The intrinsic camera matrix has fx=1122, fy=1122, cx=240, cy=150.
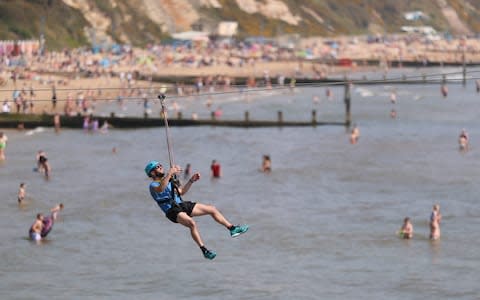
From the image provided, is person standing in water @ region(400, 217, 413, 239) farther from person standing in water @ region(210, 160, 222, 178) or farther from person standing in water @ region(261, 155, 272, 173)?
person standing in water @ region(261, 155, 272, 173)

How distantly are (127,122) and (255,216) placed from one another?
98.9 ft

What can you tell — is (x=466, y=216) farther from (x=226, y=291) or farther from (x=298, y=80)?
(x=298, y=80)

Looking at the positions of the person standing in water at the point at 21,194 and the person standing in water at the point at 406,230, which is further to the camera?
the person standing in water at the point at 21,194

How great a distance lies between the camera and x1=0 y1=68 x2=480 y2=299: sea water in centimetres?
3419

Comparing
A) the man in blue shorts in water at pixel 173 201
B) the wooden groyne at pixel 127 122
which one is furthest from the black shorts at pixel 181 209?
the wooden groyne at pixel 127 122

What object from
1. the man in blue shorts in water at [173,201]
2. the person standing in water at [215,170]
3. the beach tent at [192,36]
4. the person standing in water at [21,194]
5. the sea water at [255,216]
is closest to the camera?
the man in blue shorts in water at [173,201]

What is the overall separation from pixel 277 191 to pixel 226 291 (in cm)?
1852

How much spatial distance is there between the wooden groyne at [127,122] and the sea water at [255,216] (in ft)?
2.18

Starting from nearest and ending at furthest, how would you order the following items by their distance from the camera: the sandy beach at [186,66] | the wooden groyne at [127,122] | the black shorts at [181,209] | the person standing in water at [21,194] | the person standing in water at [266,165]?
1. the black shorts at [181,209]
2. the person standing in water at [21,194]
3. the person standing in water at [266,165]
4. the wooden groyne at [127,122]
5. the sandy beach at [186,66]

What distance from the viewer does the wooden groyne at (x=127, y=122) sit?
70.9 metres

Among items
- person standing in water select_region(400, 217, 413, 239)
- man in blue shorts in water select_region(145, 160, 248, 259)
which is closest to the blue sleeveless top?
man in blue shorts in water select_region(145, 160, 248, 259)

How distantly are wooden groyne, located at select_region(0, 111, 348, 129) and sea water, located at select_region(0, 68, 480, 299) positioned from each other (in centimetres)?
66

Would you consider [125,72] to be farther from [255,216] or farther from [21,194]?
[255,216]

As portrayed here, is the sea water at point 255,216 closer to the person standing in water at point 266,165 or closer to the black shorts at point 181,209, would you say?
the person standing in water at point 266,165
